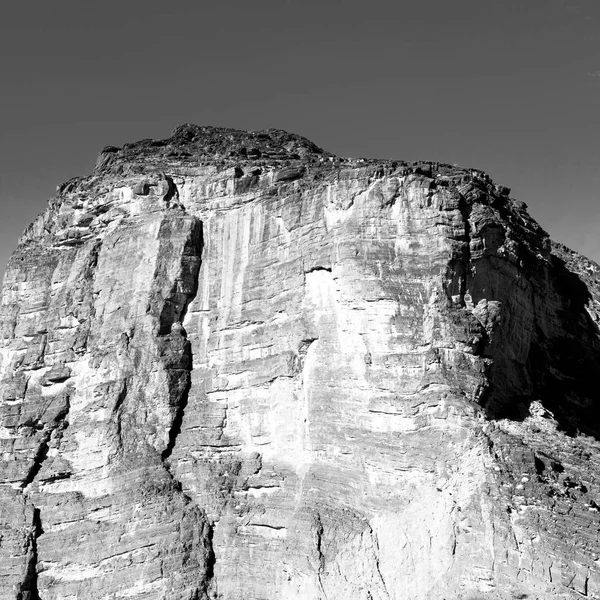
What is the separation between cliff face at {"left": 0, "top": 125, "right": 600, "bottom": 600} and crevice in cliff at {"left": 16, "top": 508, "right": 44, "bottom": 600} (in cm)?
11

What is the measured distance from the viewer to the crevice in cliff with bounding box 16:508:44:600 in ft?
127

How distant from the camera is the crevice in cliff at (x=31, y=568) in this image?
38656 millimetres

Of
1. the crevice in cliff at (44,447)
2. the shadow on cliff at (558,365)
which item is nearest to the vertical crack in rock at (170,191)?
the crevice in cliff at (44,447)

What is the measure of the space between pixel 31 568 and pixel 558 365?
78.6 feet

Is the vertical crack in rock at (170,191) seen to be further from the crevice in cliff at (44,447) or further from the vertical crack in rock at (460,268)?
the vertical crack in rock at (460,268)

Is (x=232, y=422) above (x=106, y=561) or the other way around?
above

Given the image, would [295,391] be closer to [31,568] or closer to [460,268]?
[460,268]

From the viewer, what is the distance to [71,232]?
157 ft

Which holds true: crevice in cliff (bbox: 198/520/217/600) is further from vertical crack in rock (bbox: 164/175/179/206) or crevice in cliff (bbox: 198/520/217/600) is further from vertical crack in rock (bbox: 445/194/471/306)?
vertical crack in rock (bbox: 164/175/179/206)

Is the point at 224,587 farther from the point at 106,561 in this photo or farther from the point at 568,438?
the point at 568,438

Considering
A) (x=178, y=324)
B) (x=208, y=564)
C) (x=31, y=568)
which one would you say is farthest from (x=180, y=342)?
(x=31, y=568)

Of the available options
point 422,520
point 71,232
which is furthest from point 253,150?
point 422,520

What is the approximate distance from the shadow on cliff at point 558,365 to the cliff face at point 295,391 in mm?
147

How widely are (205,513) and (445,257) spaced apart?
44.1 feet
